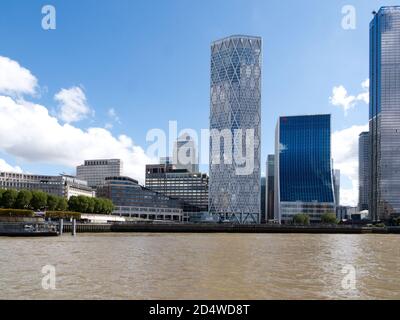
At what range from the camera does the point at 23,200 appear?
155500 mm

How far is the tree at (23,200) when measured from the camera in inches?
6097

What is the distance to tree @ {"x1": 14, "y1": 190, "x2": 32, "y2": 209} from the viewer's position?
155 m

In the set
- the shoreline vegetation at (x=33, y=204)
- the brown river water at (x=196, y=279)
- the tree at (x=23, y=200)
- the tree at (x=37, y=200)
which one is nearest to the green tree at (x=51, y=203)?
the shoreline vegetation at (x=33, y=204)

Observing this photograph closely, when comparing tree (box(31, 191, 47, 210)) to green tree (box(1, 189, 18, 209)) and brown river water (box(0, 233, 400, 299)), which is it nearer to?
green tree (box(1, 189, 18, 209))

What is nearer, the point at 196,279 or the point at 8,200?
the point at 196,279

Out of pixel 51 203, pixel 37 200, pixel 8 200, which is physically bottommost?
pixel 51 203

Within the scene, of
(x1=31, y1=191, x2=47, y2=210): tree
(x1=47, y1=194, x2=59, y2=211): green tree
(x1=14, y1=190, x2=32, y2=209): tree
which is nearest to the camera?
(x1=14, y1=190, x2=32, y2=209): tree

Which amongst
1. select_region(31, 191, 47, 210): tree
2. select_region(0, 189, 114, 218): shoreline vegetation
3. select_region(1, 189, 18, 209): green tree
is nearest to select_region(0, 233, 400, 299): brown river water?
select_region(0, 189, 114, 218): shoreline vegetation

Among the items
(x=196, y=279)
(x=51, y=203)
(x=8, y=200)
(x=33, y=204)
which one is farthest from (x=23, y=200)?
(x=196, y=279)

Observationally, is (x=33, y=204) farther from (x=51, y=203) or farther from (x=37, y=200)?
(x=51, y=203)

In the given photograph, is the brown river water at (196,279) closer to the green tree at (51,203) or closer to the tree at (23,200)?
the tree at (23,200)
